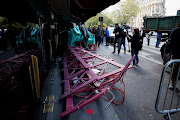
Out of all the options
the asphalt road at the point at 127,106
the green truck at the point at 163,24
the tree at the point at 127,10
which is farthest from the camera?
the tree at the point at 127,10

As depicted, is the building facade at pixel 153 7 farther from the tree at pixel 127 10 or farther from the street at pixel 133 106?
the street at pixel 133 106

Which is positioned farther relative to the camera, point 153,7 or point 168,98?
point 153,7

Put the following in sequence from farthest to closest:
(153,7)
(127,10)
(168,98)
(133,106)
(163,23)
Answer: (153,7)
(127,10)
(163,23)
(168,98)
(133,106)

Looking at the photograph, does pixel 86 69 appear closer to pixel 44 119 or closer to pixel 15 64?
pixel 44 119

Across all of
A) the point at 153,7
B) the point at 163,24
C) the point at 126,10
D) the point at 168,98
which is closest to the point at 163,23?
the point at 163,24

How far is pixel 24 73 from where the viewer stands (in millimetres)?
2363

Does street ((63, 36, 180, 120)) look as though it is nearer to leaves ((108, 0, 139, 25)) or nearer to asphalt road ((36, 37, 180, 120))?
asphalt road ((36, 37, 180, 120))

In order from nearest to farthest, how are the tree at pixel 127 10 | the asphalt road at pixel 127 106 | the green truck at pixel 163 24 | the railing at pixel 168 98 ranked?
the railing at pixel 168 98 < the asphalt road at pixel 127 106 < the green truck at pixel 163 24 < the tree at pixel 127 10

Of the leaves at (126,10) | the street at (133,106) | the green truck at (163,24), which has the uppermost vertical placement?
the leaves at (126,10)

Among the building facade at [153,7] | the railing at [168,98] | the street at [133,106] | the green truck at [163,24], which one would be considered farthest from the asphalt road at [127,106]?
the building facade at [153,7]

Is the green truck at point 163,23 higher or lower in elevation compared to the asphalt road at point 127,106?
higher

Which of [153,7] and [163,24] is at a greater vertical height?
[153,7]

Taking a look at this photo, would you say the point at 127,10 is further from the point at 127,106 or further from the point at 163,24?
the point at 127,106

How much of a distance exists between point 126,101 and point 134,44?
387 cm
